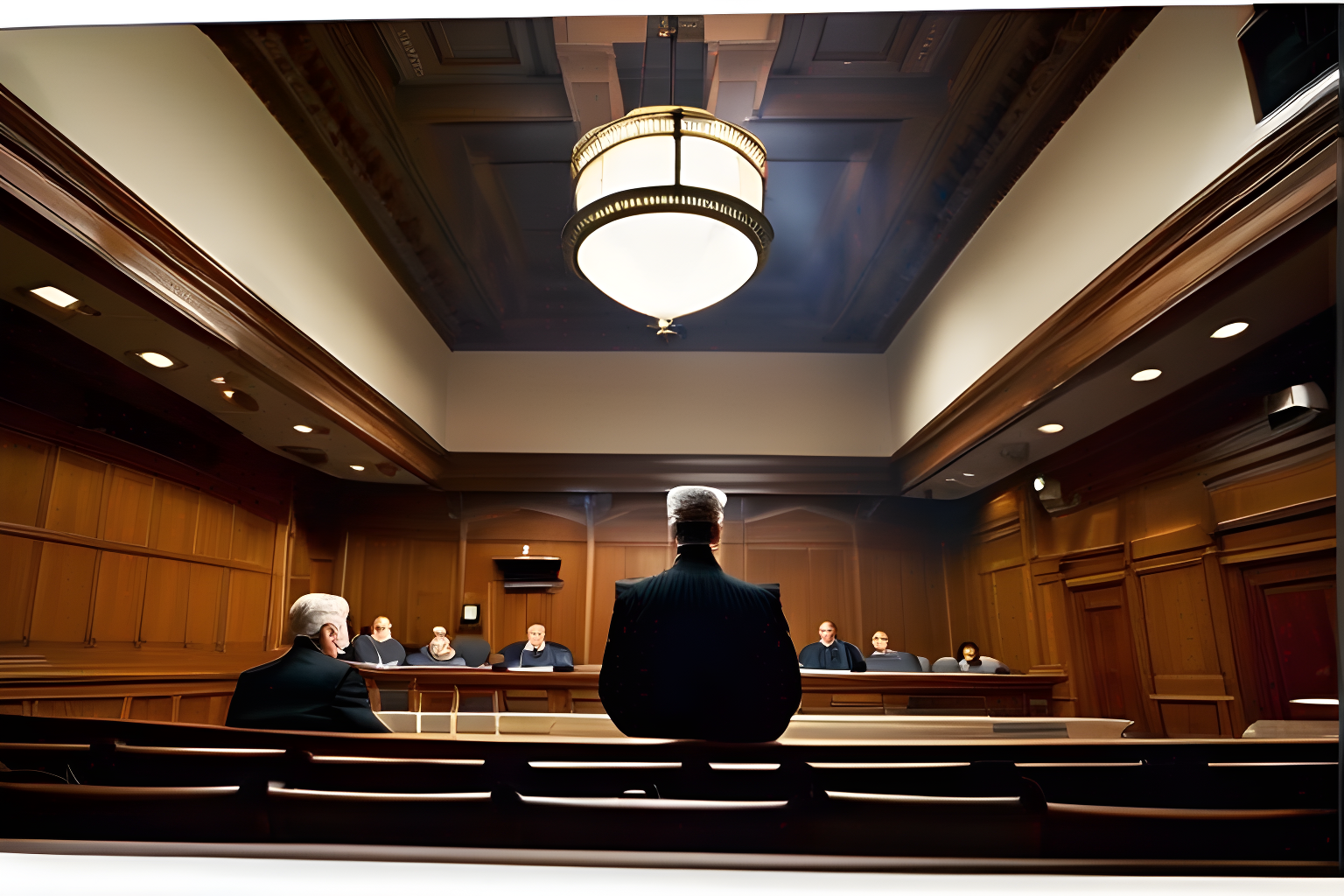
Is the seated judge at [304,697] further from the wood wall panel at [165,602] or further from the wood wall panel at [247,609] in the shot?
the wood wall panel at [247,609]

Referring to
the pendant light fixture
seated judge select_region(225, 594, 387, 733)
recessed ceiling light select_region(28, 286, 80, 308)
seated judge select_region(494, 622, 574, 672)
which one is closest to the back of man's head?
seated judge select_region(225, 594, 387, 733)

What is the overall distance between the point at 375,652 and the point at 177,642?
1795 mm

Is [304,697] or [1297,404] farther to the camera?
[1297,404]

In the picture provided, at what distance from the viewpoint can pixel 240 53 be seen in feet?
11.9

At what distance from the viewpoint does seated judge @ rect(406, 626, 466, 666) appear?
6.01m

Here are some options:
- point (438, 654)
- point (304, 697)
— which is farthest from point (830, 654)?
point (304, 697)

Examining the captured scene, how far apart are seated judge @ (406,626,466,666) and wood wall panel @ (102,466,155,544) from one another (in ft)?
7.60

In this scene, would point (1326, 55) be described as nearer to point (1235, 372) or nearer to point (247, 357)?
point (1235, 372)

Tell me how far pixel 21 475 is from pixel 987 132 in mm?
5177

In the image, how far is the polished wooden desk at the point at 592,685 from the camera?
4.37 m

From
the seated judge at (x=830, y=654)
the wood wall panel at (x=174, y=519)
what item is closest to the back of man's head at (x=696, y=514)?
the wood wall panel at (x=174, y=519)

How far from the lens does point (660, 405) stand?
Answer: 541cm

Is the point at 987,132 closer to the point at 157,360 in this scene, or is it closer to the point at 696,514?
the point at 696,514

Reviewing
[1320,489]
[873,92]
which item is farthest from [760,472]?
[1320,489]
